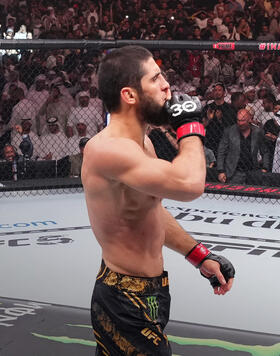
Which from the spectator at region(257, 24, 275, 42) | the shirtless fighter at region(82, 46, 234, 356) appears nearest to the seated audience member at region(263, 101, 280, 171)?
the spectator at region(257, 24, 275, 42)

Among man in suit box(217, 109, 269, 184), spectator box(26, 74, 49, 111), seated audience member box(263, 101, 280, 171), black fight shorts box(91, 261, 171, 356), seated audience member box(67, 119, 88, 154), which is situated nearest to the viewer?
black fight shorts box(91, 261, 171, 356)

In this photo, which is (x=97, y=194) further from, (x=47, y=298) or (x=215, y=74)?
(x=215, y=74)

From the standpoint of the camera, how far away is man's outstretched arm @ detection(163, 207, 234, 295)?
189cm

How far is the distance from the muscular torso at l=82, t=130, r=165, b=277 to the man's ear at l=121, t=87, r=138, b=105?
0.12m

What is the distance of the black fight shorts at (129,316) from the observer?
5.56 ft

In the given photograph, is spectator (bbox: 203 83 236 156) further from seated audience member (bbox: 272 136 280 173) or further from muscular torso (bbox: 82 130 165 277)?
muscular torso (bbox: 82 130 165 277)

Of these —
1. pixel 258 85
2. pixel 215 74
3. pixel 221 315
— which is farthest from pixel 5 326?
pixel 215 74

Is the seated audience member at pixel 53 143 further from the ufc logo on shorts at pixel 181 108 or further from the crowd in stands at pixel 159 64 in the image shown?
the ufc logo on shorts at pixel 181 108

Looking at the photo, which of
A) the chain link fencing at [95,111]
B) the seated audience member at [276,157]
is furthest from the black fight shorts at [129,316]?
the seated audience member at [276,157]

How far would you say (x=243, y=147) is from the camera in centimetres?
527

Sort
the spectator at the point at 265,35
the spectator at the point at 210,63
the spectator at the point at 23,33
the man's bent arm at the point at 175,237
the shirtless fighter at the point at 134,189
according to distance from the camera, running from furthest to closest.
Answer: the spectator at the point at 23,33 → the spectator at the point at 265,35 → the spectator at the point at 210,63 → the man's bent arm at the point at 175,237 → the shirtless fighter at the point at 134,189

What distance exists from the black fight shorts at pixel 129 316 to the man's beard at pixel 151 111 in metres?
0.43

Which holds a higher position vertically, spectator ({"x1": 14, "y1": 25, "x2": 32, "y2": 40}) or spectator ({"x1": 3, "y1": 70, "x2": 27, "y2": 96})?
spectator ({"x1": 14, "y1": 25, "x2": 32, "y2": 40})

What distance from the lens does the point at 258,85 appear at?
247 inches
